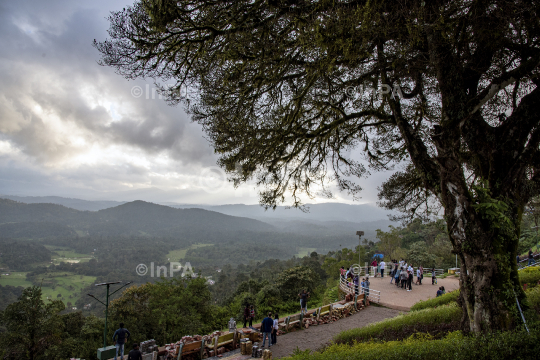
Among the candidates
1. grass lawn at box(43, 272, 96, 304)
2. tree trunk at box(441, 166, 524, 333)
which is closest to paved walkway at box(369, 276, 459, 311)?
tree trunk at box(441, 166, 524, 333)

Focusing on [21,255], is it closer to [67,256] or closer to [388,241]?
[67,256]

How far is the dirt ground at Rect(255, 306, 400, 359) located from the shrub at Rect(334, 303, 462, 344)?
1.08m

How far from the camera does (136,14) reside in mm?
4652

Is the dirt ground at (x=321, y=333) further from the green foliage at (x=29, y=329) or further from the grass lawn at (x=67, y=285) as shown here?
the grass lawn at (x=67, y=285)

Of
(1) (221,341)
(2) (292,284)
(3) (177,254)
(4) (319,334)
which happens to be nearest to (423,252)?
(2) (292,284)

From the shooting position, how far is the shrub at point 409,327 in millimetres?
6895

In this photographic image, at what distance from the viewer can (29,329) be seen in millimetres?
14812

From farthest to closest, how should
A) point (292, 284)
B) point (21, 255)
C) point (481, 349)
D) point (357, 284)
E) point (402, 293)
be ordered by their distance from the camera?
1. point (21, 255)
2. point (292, 284)
3. point (402, 293)
4. point (357, 284)
5. point (481, 349)

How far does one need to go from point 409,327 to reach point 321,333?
379 cm

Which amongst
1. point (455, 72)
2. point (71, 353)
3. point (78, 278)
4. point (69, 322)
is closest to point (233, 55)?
point (455, 72)

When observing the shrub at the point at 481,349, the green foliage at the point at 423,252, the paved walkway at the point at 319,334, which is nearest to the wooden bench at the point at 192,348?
the paved walkway at the point at 319,334

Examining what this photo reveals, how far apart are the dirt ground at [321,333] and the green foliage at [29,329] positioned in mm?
13516

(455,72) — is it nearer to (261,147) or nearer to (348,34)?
(348,34)

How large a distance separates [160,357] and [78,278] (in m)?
106
